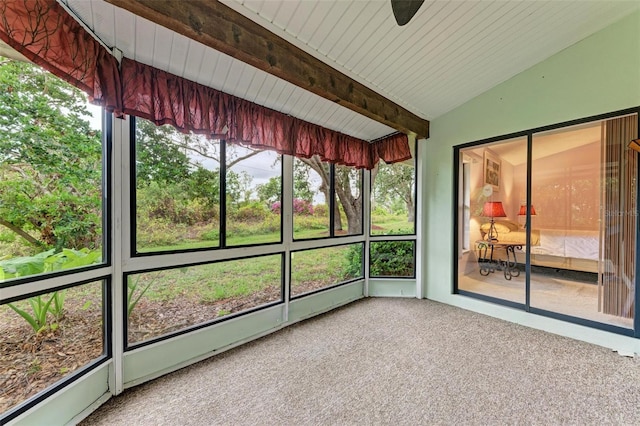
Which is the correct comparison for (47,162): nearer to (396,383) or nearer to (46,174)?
(46,174)

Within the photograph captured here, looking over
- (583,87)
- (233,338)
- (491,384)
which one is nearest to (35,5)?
(233,338)

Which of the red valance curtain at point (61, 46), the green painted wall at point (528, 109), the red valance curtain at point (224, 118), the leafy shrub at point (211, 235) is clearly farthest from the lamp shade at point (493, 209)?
the red valance curtain at point (61, 46)

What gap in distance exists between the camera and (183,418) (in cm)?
159

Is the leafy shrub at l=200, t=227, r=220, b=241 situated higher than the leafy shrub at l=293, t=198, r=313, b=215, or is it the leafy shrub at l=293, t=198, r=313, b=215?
the leafy shrub at l=293, t=198, r=313, b=215

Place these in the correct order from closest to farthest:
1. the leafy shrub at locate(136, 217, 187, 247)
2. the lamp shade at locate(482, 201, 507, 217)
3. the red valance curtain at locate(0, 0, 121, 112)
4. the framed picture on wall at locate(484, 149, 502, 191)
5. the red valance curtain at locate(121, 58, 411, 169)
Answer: the red valance curtain at locate(0, 0, 121, 112) < the red valance curtain at locate(121, 58, 411, 169) < the leafy shrub at locate(136, 217, 187, 247) < the framed picture on wall at locate(484, 149, 502, 191) < the lamp shade at locate(482, 201, 507, 217)

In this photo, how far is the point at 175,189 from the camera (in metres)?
2.20

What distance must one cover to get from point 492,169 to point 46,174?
480cm

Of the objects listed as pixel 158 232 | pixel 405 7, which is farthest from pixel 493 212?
pixel 158 232

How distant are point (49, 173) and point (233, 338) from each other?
6.43 feet

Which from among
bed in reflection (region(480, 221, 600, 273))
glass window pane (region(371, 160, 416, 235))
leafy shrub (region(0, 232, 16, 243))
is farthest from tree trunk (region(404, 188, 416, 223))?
leafy shrub (region(0, 232, 16, 243))

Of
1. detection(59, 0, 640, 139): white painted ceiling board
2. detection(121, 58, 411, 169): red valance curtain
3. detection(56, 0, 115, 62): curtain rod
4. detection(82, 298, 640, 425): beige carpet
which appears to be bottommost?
detection(82, 298, 640, 425): beige carpet

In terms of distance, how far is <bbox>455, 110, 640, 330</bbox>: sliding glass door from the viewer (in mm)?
2549

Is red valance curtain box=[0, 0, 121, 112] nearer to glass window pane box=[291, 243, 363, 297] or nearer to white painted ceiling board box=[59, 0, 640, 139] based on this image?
white painted ceiling board box=[59, 0, 640, 139]

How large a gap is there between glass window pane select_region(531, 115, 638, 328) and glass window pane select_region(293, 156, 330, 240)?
2.66 metres
